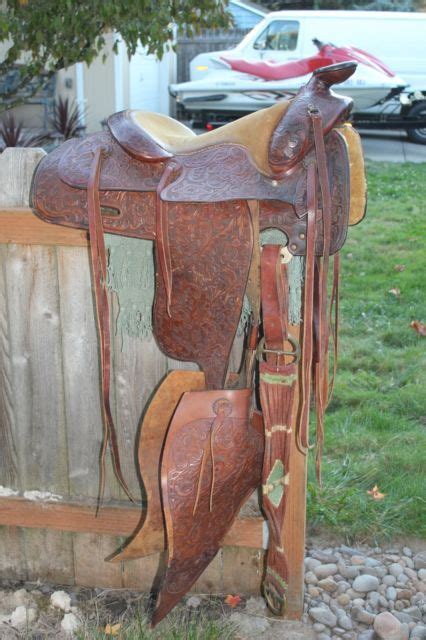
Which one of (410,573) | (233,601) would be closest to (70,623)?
(233,601)

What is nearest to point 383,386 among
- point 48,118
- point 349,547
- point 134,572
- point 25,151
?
point 349,547

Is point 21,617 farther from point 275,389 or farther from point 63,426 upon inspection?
point 275,389

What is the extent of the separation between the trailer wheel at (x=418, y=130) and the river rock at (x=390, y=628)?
9.71 metres

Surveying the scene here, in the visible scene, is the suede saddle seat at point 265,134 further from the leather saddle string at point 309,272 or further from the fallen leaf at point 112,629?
the fallen leaf at point 112,629

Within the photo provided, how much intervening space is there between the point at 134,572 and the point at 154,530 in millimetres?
398

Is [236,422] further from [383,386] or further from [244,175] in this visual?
[383,386]

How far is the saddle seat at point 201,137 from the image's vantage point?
174cm

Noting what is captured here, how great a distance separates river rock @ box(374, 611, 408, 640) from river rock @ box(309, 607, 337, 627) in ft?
0.41

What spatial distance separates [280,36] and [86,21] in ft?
27.4

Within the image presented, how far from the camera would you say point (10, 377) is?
7.28 ft

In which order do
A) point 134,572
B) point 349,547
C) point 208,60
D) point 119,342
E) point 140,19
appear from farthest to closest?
point 208,60 → point 140,19 → point 349,547 → point 134,572 → point 119,342

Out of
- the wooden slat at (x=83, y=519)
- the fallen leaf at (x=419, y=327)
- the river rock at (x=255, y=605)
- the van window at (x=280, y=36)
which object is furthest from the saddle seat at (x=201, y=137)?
the van window at (x=280, y=36)

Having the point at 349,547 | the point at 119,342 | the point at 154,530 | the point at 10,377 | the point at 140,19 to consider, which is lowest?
the point at 349,547

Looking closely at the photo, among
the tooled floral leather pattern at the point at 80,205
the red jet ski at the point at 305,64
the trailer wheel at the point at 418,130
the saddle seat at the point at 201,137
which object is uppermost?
the saddle seat at the point at 201,137
